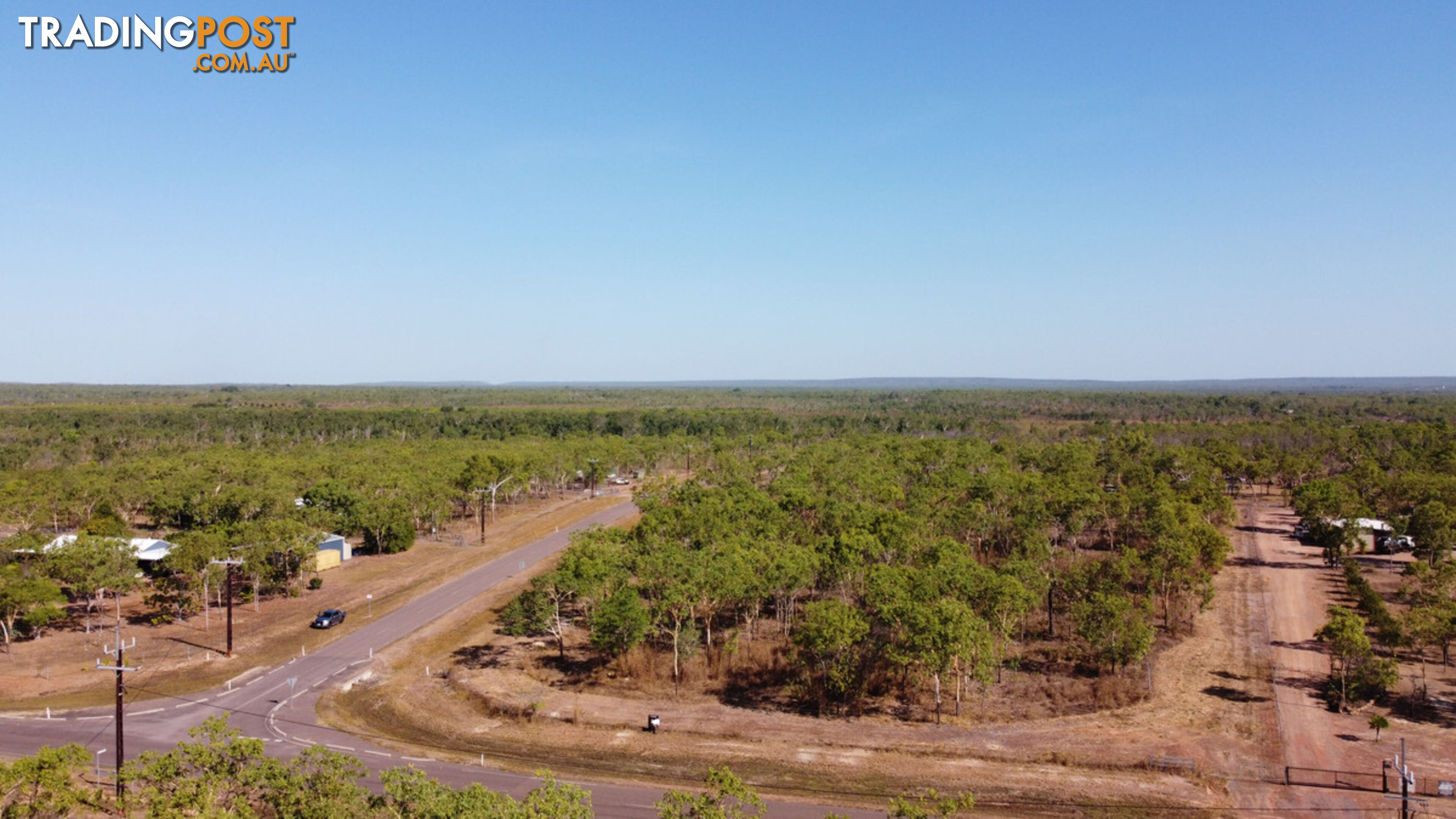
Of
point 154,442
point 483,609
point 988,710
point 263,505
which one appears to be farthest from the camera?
point 154,442

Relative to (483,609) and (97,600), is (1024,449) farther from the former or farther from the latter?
(97,600)

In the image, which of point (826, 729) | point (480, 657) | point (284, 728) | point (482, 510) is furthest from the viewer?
point (482, 510)

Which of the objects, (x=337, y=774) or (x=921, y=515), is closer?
(x=337, y=774)

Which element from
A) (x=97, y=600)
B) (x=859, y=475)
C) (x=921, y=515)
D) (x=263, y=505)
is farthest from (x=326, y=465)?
(x=921, y=515)

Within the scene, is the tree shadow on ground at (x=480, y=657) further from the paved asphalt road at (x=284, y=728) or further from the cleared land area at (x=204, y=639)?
the cleared land area at (x=204, y=639)

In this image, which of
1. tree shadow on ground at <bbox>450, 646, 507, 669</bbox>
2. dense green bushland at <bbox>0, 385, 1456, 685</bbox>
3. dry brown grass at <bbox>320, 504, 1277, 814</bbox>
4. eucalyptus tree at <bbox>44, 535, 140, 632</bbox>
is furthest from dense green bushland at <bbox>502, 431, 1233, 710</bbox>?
eucalyptus tree at <bbox>44, 535, 140, 632</bbox>

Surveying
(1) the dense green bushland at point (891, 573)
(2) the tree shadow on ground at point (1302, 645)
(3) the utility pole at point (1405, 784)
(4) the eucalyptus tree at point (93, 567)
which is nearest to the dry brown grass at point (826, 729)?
(1) the dense green bushland at point (891, 573)

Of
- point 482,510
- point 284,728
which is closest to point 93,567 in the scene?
point 284,728

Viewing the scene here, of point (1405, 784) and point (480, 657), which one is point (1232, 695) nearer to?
point (1405, 784)
